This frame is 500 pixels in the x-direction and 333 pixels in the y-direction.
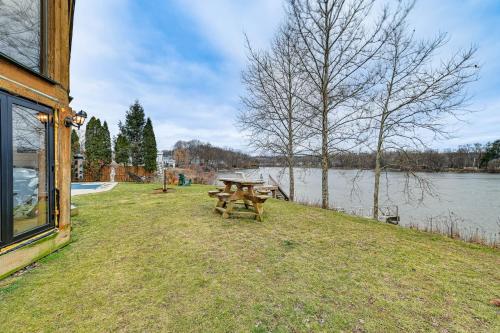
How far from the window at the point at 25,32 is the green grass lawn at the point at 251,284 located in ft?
8.29

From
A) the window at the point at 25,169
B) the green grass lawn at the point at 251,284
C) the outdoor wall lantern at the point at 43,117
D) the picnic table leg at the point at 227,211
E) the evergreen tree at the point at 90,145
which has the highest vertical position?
the evergreen tree at the point at 90,145

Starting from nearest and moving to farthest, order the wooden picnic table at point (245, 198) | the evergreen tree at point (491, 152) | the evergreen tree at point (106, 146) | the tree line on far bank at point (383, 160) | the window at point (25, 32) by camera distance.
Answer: the window at point (25, 32) → the wooden picnic table at point (245, 198) → the tree line on far bank at point (383, 160) → the evergreen tree at point (106, 146) → the evergreen tree at point (491, 152)

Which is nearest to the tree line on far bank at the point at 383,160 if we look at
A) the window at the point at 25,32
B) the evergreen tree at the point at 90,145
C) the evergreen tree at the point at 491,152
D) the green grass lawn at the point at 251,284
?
→ the green grass lawn at the point at 251,284

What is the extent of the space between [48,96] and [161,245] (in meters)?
2.57

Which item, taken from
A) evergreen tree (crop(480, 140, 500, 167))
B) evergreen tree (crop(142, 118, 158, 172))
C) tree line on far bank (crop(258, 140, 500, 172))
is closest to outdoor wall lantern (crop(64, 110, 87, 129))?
tree line on far bank (crop(258, 140, 500, 172))

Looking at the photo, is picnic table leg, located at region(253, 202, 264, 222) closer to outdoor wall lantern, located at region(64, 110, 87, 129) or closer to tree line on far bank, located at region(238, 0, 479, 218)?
tree line on far bank, located at region(238, 0, 479, 218)

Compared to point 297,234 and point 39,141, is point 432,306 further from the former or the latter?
point 39,141

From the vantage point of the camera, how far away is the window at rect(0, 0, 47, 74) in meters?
2.36

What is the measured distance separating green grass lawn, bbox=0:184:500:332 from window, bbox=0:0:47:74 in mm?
2527

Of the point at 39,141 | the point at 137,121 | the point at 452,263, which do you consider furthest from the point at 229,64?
the point at 452,263

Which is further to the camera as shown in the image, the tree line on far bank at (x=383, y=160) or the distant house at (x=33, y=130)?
the tree line on far bank at (x=383, y=160)

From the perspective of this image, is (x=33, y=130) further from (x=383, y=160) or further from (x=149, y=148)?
(x=149, y=148)

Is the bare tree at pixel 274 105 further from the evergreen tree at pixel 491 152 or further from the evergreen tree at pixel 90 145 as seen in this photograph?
the evergreen tree at pixel 491 152

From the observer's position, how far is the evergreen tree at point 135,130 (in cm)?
1605
